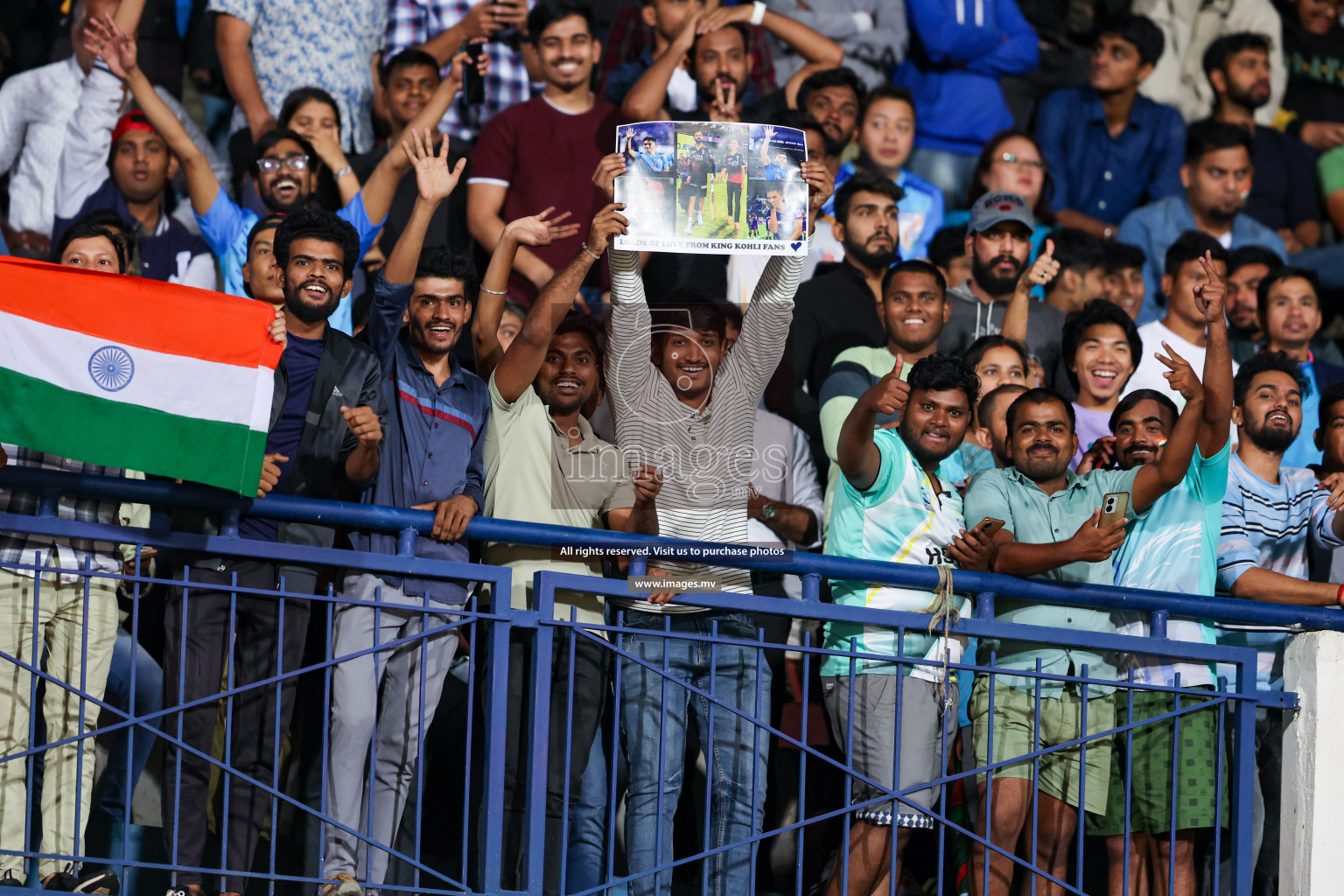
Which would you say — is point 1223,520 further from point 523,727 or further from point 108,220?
point 108,220

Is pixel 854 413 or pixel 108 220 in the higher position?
pixel 108 220

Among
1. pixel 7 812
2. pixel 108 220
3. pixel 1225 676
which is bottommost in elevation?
pixel 7 812

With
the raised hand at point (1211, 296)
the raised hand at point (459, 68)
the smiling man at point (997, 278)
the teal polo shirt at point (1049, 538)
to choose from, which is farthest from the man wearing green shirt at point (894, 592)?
the raised hand at point (459, 68)

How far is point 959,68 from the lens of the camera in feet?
32.8

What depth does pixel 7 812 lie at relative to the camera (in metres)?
4.90

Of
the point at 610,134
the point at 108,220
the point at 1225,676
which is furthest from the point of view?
the point at 610,134

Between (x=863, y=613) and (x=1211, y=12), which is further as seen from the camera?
(x=1211, y=12)

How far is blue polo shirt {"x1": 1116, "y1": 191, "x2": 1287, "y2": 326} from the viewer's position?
365 inches

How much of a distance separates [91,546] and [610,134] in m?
3.75

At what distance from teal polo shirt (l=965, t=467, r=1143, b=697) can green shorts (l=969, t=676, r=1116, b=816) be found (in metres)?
0.05

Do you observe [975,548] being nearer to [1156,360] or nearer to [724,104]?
[1156,360]

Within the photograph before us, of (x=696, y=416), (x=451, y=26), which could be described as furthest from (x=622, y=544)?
(x=451, y=26)

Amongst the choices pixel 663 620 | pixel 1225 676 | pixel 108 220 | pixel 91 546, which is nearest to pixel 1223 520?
pixel 1225 676

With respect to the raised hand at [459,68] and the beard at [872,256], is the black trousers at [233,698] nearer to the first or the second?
the raised hand at [459,68]
